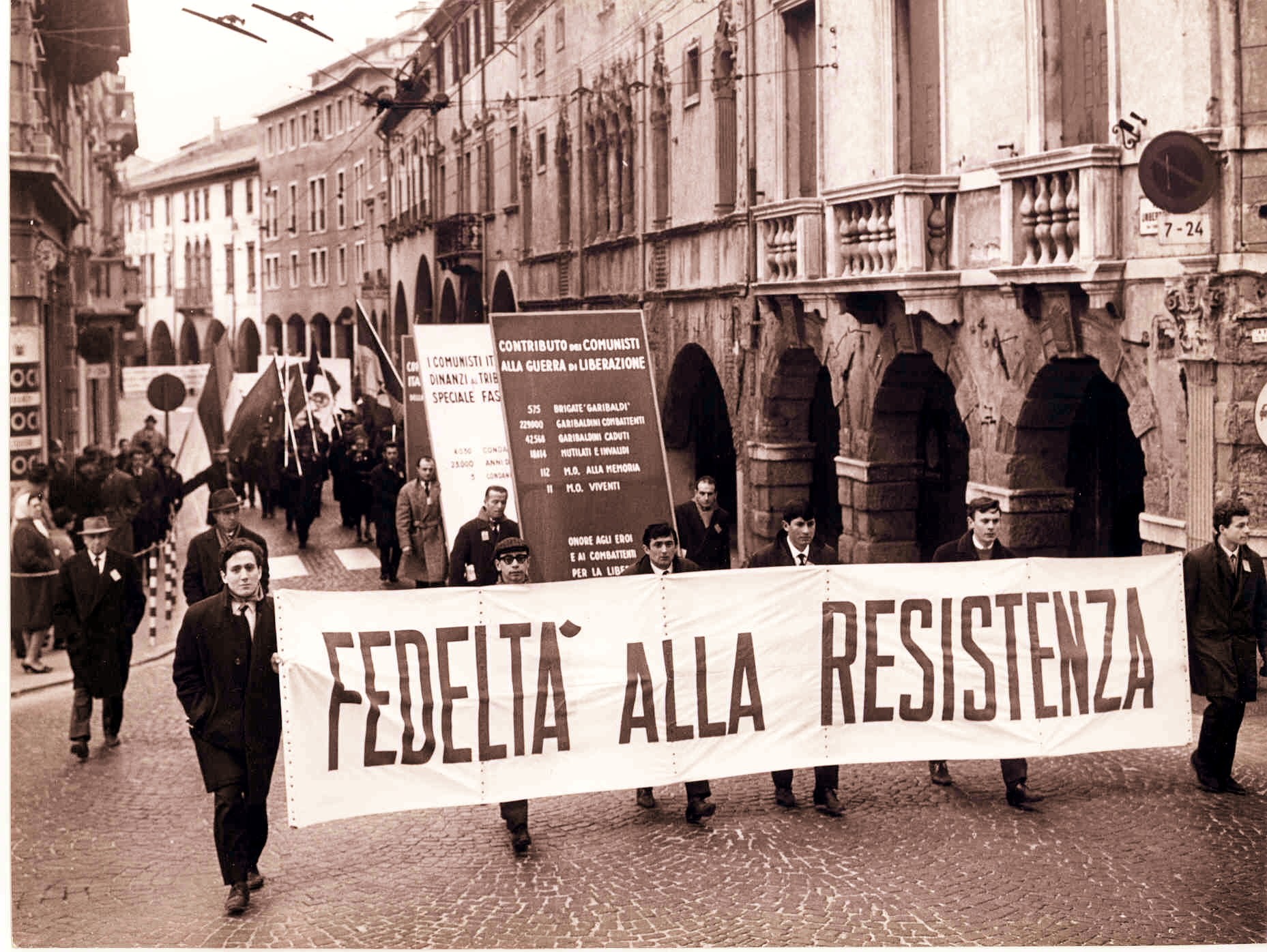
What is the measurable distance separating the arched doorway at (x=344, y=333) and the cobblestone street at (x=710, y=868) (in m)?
10.7

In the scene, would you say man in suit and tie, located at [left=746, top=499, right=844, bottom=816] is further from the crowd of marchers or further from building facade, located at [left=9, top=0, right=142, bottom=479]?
building facade, located at [left=9, top=0, right=142, bottom=479]

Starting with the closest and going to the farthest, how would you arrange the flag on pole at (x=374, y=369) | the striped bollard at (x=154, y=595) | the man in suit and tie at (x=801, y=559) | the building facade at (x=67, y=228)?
the man in suit and tie at (x=801, y=559)
the building facade at (x=67, y=228)
the striped bollard at (x=154, y=595)
the flag on pole at (x=374, y=369)

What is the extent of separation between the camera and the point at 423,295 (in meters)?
20.0

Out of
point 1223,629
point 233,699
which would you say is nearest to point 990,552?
point 1223,629

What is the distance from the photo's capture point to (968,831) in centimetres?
848

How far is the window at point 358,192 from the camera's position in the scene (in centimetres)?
1847

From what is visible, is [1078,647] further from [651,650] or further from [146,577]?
[146,577]

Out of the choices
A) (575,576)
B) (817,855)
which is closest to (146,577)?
(575,576)

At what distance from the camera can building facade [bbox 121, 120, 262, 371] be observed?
17000mm

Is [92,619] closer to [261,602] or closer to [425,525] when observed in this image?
[261,602]

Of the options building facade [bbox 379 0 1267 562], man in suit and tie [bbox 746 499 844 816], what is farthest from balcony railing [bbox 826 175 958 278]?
man in suit and tie [bbox 746 499 844 816]

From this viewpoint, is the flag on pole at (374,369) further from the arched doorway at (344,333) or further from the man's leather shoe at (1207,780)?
the man's leather shoe at (1207,780)

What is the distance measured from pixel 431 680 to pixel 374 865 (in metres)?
0.83

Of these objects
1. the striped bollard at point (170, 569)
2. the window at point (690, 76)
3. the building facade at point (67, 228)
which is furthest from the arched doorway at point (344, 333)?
the window at point (690, 76)
